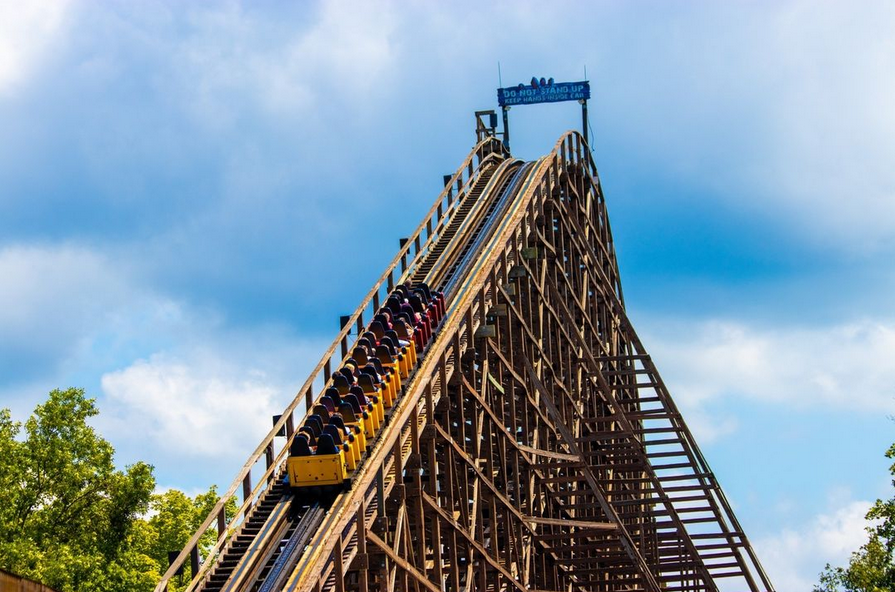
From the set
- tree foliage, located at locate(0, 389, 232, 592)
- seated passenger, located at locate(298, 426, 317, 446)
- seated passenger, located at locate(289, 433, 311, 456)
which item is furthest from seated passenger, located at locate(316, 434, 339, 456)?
tree foliage, located at locate(0, 389, 232, 592)

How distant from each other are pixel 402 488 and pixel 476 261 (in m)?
11.1

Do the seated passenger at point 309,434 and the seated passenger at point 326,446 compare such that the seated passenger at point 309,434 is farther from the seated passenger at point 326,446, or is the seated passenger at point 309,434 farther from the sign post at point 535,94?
the sign post at point 535,94

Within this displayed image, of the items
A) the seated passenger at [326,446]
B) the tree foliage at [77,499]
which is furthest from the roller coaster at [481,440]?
the tree foliage at [77,499]

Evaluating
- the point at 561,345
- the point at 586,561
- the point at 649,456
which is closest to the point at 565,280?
the point at 561,345

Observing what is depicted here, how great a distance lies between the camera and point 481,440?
30109mm

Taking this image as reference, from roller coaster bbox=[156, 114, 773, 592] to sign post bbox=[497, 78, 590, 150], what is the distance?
4139mm

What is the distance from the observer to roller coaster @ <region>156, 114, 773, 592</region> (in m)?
23.6

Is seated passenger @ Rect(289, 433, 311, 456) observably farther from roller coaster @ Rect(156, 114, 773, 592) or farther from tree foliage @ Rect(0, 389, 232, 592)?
tree foliage @ Rect(0, 389, 232, 592)

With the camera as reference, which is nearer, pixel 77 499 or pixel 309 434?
pixel 309 434

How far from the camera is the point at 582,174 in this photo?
40750mm

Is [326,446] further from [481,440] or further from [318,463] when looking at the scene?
[481,440]

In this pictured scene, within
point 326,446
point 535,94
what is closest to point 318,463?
point 326,446

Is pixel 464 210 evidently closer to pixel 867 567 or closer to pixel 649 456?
pixel 649 456

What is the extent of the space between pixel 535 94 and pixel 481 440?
18.2 m
